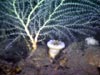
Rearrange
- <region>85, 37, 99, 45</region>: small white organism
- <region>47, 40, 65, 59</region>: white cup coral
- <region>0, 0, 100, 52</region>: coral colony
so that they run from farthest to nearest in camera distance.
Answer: <region>85, 37, 99, 45</region>: small white organism, <region>47, 40, 65, 59</region>: white cup coral, <region>0, 0, 100, 52</region>: coral colony

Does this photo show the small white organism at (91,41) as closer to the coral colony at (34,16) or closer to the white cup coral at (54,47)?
the coral colony at (34,16)

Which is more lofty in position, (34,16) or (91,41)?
(34,16)

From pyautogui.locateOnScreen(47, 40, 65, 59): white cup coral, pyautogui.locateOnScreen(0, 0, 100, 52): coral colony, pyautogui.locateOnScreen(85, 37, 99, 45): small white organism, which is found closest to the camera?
pyautogui.locateOnScreen(0, 0, 100, 52): coral colony

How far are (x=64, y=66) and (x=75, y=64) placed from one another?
0.86 feet

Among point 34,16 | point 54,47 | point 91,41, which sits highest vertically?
point 34,16

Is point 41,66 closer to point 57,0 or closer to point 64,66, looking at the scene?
point 64,66

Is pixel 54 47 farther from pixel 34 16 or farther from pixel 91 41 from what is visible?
pixel 91 41

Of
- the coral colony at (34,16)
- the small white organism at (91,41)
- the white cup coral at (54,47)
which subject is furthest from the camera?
the small white organism at (91,41)

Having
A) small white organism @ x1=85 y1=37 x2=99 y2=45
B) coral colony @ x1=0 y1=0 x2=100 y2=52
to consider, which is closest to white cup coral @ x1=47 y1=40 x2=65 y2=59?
coral colony @ x1=0 y1=0 x2=100 y2=52

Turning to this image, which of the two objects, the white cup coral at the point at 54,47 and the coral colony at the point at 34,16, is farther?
the white cup coral at the point at 54,47

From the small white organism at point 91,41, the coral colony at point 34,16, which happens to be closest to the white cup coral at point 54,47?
the coral colony at point 34,16

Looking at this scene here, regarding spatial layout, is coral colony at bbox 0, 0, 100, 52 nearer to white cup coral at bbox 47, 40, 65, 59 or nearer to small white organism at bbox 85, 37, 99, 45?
white cup coral at bbox 47, 40, 65, 59

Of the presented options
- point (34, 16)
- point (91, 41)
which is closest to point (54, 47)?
point (34, 16)

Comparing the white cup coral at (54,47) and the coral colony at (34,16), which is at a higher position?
the coral colony at (34,16)
